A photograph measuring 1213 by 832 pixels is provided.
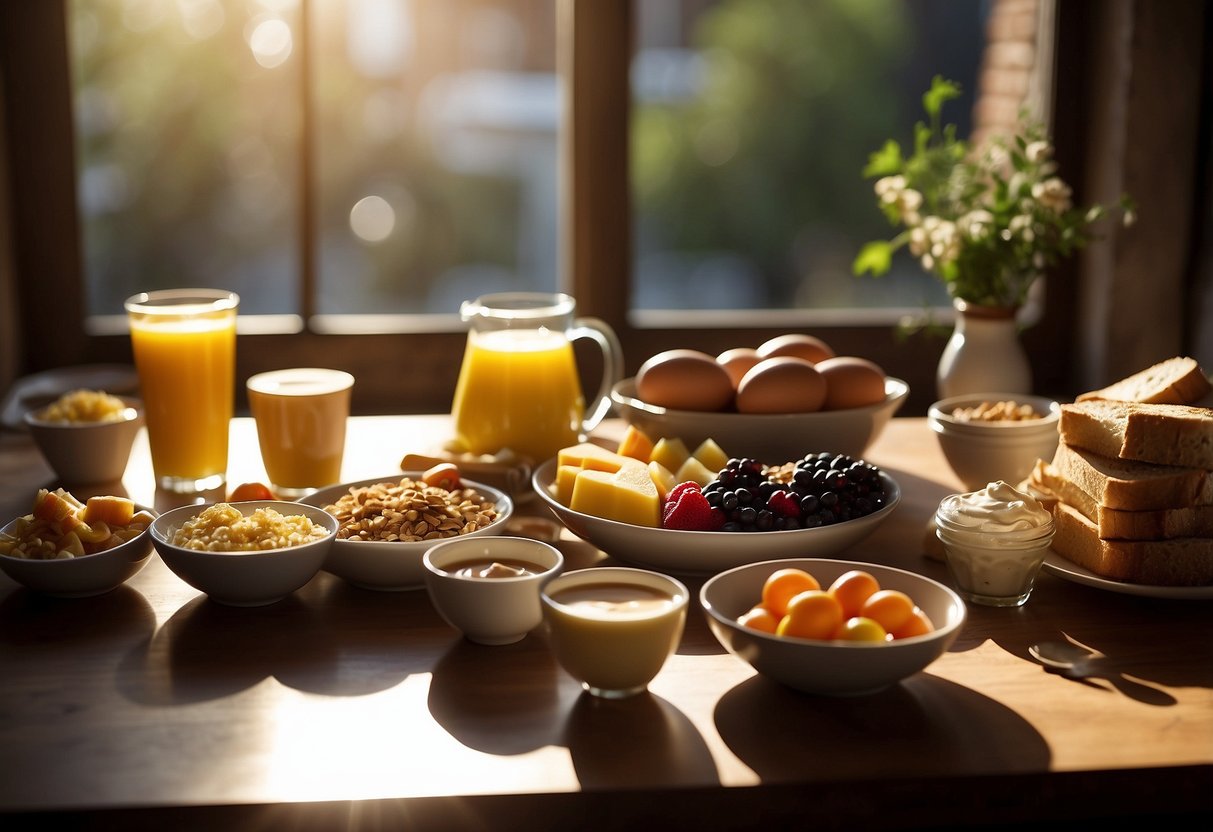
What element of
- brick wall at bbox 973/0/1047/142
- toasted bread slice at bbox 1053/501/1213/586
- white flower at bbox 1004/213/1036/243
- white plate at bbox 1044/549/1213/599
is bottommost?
white plate at bbox 1044/549/1213/599

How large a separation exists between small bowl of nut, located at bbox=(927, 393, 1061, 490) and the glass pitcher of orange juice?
1.49 ft

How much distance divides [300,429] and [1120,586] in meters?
0.89

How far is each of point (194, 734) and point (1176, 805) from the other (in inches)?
26.5

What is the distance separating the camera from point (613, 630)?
0.84m

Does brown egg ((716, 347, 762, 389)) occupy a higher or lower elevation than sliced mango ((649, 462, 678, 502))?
higher

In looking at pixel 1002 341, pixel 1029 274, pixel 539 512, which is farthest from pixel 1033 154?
pixel 539 512

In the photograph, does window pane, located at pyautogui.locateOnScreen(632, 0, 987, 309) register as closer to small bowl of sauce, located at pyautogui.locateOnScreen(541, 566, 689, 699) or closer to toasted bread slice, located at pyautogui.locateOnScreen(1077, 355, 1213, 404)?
toasted bread slice, located at pyautogui.locateOnScreen(1077, 355, 1213, 404)

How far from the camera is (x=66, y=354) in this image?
7.04ft

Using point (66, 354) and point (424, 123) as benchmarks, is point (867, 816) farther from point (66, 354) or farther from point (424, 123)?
point (424, 123)

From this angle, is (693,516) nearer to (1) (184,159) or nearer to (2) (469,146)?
(1) (184,159)

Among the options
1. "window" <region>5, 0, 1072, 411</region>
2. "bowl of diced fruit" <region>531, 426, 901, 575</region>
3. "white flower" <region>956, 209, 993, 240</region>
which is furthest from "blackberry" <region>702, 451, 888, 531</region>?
"window" <region>5, 0, 1072, 411</region>

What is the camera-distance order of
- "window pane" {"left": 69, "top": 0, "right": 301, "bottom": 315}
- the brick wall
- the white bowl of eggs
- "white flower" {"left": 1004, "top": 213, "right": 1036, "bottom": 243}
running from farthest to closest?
"window pane" {"left": 69, "top": 0, "right": 301, "bottom": 315}, the brick wall, "white flower" {"left": 1004, "top": 213, "right": 1036, "bottom": 243}, the white bowl of eggs

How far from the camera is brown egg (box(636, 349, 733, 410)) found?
4.65 feet

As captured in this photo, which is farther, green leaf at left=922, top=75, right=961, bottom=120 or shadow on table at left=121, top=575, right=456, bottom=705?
green leaf at left=922, top=75, right=961, bottom=120
